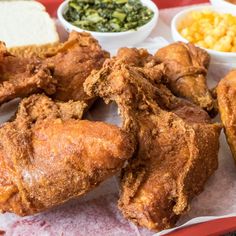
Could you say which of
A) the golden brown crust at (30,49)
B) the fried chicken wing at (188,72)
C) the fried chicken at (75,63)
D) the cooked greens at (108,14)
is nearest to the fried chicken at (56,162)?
the fried chicken at (75,63)

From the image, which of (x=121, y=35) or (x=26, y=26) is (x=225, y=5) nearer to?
(x=121, y=35)

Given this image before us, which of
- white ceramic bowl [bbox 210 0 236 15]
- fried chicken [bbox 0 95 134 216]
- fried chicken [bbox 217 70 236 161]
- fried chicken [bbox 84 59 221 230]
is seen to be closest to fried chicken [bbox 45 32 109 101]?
fried chicken [bbox 84 59 221 230]

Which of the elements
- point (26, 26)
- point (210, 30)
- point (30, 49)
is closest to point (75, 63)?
point (30, 49)

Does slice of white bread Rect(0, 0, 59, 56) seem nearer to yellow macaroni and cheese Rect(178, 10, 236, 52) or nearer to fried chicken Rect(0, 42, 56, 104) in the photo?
fried chicken Rect(0, 42, 56, 104)

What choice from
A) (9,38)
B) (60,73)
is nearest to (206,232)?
(60,73)

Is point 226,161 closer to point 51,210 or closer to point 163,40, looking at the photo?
point 51,210
